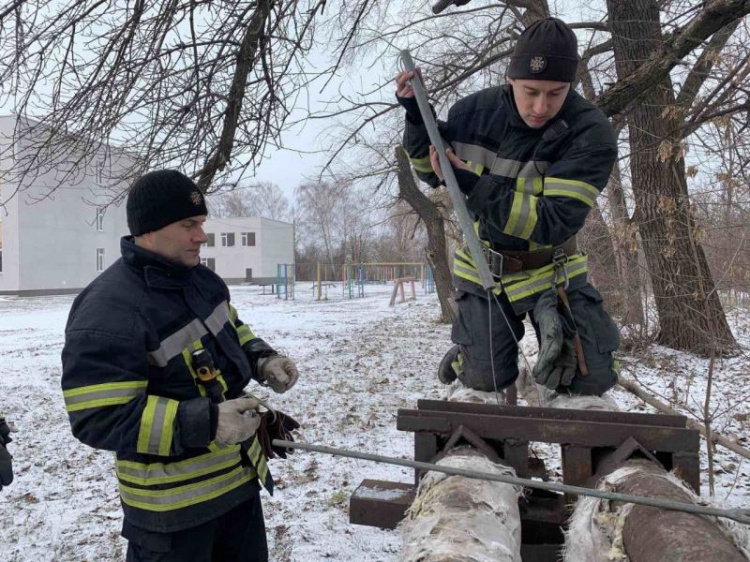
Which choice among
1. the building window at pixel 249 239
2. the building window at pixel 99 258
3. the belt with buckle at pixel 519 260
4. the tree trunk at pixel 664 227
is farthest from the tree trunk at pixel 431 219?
the building window at pixel 249 239

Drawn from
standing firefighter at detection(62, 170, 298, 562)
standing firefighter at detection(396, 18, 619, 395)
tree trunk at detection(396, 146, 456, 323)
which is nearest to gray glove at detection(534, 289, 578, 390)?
standing firefighter at detection(396, 18, 619, 395)

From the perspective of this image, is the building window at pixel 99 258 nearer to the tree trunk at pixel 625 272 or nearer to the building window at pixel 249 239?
the building window at pixel 249 239

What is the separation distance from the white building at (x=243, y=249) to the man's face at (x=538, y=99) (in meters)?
46.6

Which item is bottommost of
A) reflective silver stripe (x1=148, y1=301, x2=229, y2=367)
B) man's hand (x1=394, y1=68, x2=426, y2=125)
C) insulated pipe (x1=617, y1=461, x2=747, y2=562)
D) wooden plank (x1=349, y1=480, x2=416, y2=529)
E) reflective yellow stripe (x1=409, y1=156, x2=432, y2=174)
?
wooden plank (x1=349, y1=480, x2=416, y2=529)

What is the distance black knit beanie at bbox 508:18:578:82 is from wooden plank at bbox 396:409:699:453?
1.33 m

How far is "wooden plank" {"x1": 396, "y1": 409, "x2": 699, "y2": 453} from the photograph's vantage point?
5.67 ft

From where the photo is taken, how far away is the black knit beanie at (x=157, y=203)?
6.77ft

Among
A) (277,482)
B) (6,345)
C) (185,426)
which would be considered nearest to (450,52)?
(277,482)

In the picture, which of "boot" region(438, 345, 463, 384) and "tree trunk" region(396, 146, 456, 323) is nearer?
"boot" region(438, 345, 463, 384)

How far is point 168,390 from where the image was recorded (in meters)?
1.94

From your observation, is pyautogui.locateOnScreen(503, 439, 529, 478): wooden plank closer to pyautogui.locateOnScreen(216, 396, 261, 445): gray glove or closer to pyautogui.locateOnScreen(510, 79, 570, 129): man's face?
pyautogui.locateOnScreen(216, 396, 261, 445): gray glove

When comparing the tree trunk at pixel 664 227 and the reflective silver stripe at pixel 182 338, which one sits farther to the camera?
the tree trunk at pixel 664 227

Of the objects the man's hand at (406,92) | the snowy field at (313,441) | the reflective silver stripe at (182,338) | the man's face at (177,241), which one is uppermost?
the man's hand at (406,92)

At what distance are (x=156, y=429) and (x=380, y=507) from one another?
2.88 ft
